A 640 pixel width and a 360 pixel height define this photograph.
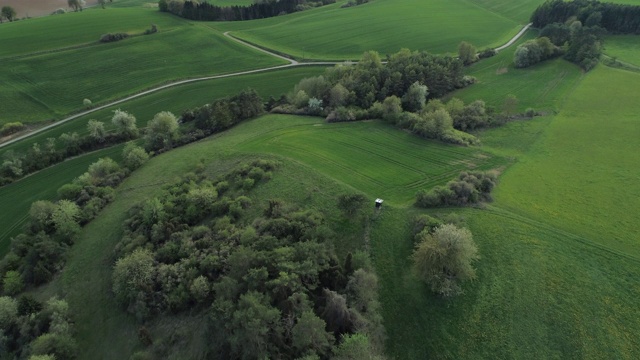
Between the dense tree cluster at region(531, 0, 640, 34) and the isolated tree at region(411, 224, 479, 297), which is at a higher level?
the dense tree cluster at region(531, 0, 640, 34)

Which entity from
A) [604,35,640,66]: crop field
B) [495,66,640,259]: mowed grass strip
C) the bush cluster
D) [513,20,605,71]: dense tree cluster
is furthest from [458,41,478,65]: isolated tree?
the bush cluster

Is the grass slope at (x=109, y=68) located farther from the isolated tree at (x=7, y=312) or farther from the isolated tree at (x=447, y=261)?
the isolated tree at (x=447, y=261)

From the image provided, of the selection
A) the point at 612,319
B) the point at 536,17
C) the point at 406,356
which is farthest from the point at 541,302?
the point at 536,17

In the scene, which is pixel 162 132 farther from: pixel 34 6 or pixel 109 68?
pixel 34 6

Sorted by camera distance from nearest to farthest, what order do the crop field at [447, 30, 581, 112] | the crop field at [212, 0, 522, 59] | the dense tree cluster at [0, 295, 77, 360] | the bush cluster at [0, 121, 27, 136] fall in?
the dense tree cluster at [0, 295, 77, 360], the crop field at [447, 30, 581, 112], the bush cluster at [0, 121, 27, 136], the crop field at [212, 0, 522, 59]

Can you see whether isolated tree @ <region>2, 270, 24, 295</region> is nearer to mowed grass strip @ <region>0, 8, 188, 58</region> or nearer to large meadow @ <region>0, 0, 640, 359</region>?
large meadow @ <region>0, 0, 640, 359</region>

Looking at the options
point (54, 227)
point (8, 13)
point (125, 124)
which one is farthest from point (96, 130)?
point (8, 13)

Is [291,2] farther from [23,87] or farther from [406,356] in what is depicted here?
[406,356]
